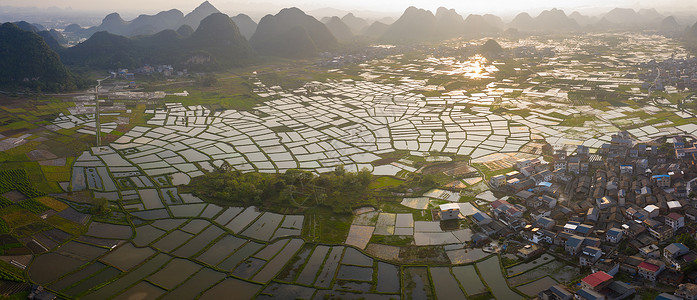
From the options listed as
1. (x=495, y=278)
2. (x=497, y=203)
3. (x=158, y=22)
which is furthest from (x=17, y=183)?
(x=158, y=22)

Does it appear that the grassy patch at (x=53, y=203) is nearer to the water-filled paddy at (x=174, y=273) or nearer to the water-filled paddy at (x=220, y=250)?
the water-filled paddy at (x=174, y=273)

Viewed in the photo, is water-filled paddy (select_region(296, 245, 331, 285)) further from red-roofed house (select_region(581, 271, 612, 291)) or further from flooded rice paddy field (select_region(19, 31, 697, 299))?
red-roofed house (select_region(581, 271, 612, 291))

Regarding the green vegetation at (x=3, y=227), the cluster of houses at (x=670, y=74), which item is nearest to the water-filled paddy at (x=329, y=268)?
the green vegetation at (x=3, y=227)

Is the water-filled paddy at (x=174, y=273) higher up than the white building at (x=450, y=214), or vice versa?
the white building at (x=450, y=214)

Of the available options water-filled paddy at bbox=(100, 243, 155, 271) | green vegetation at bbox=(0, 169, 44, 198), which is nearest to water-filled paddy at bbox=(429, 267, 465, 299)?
water-filled paddy at bbox=(100, 243, 155, 271)

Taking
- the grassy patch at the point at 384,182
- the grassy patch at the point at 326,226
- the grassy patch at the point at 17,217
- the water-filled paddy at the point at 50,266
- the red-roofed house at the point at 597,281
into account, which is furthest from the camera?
the grassy patch at the point at 384,182

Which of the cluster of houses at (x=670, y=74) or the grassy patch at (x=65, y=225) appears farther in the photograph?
the cluster of houses at (x=670, y=74)

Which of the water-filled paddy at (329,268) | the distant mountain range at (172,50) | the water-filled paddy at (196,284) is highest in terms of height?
the distant mountain range at (172,50)
